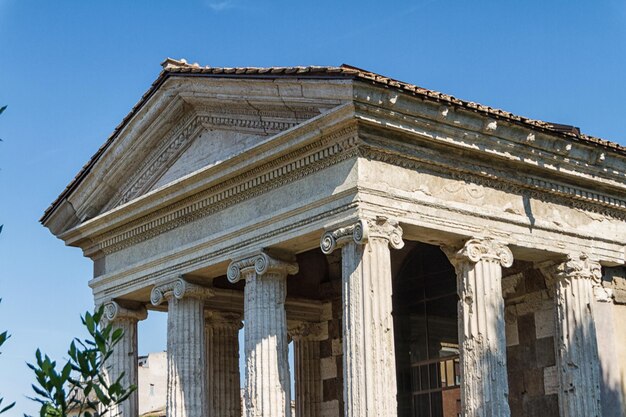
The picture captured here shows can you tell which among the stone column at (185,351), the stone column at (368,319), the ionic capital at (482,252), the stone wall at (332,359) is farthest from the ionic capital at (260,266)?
the stone wall at (332,359)

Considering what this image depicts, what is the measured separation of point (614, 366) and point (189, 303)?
633cm

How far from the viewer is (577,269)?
1605 centimetres

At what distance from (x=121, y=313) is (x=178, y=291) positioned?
193cm

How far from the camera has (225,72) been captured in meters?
15.9

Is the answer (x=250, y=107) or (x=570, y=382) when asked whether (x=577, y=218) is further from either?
(x=250, y=107)

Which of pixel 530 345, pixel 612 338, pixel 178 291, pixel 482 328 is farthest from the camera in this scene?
pixel 178 291

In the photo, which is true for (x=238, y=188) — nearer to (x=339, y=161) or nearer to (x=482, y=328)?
(x=339, y=161)

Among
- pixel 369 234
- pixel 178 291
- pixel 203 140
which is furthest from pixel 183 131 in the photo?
pixel 369 234

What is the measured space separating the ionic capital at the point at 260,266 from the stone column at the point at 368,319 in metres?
1.41

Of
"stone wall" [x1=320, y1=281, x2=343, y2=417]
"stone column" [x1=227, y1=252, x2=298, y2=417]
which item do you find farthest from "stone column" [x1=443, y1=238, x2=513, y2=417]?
"stone wall" [x1=320, y1=281, x2=343, y2=417]

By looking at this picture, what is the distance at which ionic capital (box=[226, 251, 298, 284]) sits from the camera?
50.4 feet

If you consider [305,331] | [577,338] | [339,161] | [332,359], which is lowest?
[577,338]

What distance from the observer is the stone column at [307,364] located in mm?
19609

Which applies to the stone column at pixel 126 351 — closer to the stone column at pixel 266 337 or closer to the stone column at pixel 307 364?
the stone column at pixel 307 364
